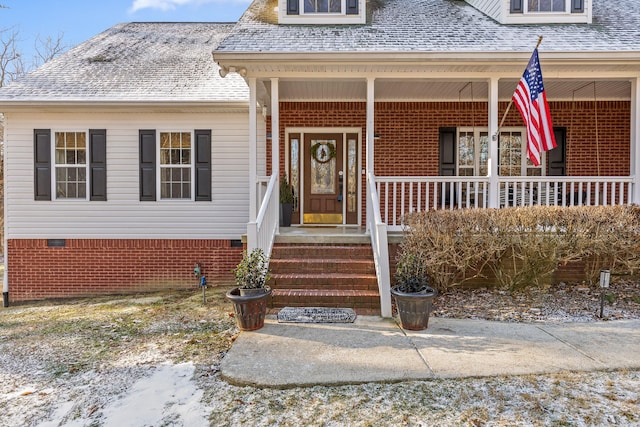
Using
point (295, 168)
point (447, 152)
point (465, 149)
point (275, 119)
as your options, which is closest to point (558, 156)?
point (465, 149)

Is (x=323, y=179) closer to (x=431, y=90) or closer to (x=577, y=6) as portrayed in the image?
(x=431, y=90)

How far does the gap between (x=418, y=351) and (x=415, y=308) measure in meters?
0.65

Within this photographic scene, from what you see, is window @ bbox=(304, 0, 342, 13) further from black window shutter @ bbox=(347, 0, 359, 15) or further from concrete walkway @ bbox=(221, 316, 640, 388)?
A: concrete walkway @ bbox=(221, 316, 640, 388)

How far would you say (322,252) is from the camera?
19.6ft

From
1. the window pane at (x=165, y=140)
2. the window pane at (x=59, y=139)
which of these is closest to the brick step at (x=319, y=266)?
the window pane at (x=165, y=140)

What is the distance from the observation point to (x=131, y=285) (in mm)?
8047

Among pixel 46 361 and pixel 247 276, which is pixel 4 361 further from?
pixel 247 276

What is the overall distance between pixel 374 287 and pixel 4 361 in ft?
14.2

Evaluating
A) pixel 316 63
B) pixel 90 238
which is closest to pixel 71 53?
pixel 90 238

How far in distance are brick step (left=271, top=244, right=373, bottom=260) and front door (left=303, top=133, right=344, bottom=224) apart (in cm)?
272

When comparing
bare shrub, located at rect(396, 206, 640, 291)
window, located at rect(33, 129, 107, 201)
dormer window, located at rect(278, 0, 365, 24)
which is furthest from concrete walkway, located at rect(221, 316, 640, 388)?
dormer window, located at rect(278, 0, 365, 24)

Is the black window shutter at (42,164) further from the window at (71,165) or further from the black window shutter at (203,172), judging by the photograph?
the black window shutter at (203,172)

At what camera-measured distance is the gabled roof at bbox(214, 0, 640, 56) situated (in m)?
6.20

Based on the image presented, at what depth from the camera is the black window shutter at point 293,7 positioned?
7.69 metres
